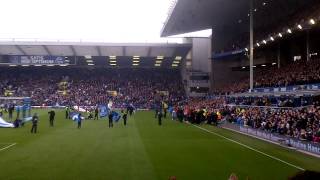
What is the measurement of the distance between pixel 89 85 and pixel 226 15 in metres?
37.1

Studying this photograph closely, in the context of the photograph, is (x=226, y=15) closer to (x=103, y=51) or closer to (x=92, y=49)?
(x=103, y=51)

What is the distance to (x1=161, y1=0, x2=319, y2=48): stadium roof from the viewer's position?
5519cm

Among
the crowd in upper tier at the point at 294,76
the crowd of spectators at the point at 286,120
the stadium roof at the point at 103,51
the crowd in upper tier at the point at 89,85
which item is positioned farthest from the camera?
the crowd in upper tier at the point at 89,85

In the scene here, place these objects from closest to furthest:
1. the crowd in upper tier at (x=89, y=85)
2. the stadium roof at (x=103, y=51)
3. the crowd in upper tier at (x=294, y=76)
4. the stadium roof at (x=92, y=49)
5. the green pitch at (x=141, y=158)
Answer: the green pitch at (x=141, y=158) < the crowd in upper tier at (x=294, y=76) < the stadium roof at (x=92, y=49) < the stadium roof at (x=103, y=51) < the crowd in upper tier at (x=89, y=85)

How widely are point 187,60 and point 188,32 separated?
6.88 metres

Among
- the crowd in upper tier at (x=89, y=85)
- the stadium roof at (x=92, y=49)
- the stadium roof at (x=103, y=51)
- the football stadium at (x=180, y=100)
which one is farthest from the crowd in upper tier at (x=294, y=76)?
the crowd in upper tier at (x=89, y=85)

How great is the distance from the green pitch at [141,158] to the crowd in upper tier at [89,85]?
181 feet

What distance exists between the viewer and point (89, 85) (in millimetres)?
92125

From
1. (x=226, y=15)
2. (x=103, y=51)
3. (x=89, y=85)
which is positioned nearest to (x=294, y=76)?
(x=226, y=15)

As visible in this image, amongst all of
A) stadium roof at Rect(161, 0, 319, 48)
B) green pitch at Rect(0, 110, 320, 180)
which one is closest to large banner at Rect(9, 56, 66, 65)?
stadium roof at Rect(161, 0, 319, 48)

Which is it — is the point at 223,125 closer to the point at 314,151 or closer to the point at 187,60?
the point at 314,151

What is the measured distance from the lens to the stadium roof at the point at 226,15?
55.2 m

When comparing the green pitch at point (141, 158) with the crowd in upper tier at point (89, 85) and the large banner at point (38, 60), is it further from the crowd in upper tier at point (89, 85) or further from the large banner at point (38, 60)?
the crowd in upper tier at point (89, 85)

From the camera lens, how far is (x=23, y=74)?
3743 inches
